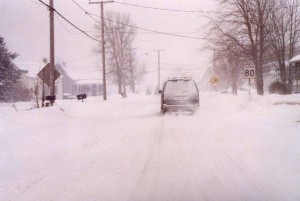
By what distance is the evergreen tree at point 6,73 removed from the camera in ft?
127

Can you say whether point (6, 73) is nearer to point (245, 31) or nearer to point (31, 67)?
point (245, 31)

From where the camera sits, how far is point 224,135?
1269 centimetres

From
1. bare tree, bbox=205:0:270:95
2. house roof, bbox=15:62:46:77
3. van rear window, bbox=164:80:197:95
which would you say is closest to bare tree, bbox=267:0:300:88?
bare tree, bbox=205:0:270:95

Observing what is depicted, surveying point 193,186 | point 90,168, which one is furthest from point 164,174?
point 90,168

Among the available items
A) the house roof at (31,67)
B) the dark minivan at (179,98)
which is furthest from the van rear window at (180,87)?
the house roof at (31,67)

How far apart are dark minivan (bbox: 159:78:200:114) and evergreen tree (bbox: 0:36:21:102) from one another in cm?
2200

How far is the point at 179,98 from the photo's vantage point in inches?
830

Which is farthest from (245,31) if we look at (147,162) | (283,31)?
(147,162)

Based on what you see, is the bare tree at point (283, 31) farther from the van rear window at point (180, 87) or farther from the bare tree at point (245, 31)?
the van rear window at point (180, 87)

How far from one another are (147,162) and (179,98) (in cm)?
1291

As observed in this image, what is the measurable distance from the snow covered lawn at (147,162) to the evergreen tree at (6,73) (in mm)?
25471

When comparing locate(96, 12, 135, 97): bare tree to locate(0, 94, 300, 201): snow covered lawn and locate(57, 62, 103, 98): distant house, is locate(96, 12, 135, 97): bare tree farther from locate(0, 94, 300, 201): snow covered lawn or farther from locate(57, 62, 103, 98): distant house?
locate(0, 94, 300, 201): snow covered lawn

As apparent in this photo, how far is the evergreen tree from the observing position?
38.7 meters

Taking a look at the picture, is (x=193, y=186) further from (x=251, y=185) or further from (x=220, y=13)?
(x=220, y=13)
